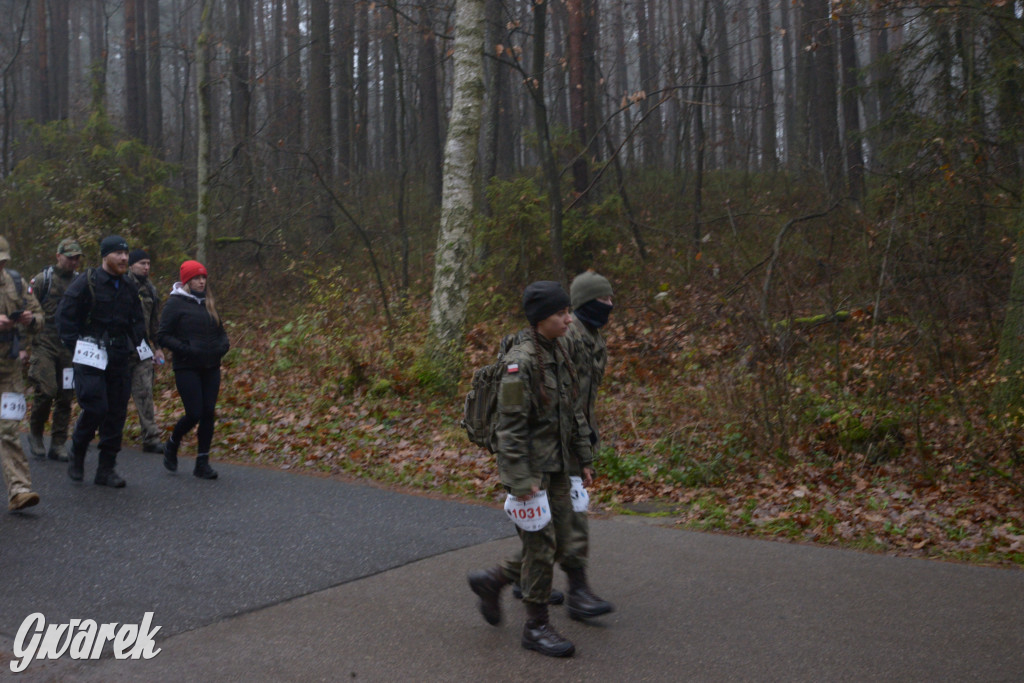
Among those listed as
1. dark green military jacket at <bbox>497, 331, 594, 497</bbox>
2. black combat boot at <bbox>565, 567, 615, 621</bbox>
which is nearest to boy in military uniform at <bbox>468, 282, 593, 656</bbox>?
dark green military jacket at <bbox>497, 331, 594, 497</bbox>

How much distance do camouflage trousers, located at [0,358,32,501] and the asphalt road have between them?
29 cm

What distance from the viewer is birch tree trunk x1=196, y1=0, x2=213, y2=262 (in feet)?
54.6

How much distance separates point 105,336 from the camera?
8359 millimetres

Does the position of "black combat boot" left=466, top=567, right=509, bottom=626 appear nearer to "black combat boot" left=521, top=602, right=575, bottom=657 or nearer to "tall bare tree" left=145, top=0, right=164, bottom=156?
"black combat boot" left=521, top=602, right=575, bottom=657

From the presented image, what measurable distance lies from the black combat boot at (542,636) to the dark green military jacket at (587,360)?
95cm

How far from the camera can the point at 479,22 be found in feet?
44.9

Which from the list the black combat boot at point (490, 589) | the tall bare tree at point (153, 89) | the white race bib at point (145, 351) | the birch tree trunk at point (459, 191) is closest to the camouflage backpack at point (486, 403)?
the black combat boot at point (490, 589)

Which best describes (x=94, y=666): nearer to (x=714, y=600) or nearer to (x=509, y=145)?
(x=714, y=600)

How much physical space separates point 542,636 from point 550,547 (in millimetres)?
435

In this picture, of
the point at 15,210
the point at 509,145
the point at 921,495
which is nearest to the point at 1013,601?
the point at 921,495

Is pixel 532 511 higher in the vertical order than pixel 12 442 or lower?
lower

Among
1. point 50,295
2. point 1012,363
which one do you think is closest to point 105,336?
point 50,295

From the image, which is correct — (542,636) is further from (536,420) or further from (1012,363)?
(1012,363)

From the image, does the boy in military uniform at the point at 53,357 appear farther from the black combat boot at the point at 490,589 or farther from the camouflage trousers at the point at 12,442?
the black combat boot at the point at 490,589
